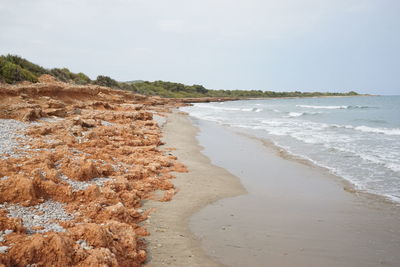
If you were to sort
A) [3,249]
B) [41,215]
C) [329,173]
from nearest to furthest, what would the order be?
[3,249] → [41,215] → [329,173]

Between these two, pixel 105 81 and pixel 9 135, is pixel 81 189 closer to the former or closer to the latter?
pixel 9 135

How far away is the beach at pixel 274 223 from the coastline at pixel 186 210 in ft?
0.05

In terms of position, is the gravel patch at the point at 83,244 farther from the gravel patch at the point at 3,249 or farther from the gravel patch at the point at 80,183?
the gravel patch at the point at 80,183

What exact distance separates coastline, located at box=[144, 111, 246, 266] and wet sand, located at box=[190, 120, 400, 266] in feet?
0.80

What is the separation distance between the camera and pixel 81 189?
6.04 meters

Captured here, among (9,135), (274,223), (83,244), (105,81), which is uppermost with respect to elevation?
(105,81)

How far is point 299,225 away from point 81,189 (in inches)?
182

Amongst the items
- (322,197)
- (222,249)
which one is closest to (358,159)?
(322,197)

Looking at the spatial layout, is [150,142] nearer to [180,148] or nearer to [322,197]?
[180,148]

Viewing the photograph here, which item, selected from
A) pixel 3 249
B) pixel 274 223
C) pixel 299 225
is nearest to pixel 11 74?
pixel 3 249

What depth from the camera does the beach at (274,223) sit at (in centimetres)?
464

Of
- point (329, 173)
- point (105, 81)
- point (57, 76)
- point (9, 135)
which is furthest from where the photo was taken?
point (105, 81)

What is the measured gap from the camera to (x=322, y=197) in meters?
7.58

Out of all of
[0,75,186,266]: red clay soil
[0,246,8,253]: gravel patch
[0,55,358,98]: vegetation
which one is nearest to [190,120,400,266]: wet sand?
[0,75,186,266]: red clay soil
